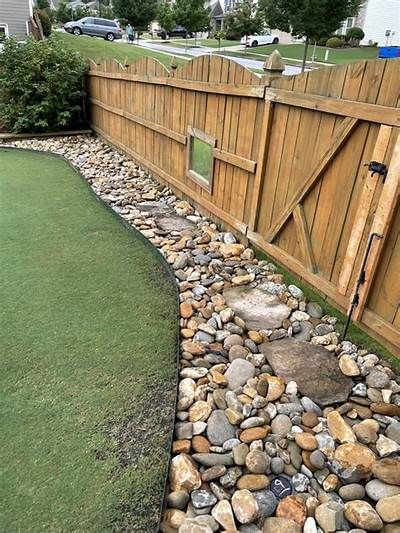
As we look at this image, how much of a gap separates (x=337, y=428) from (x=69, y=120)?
305 inches

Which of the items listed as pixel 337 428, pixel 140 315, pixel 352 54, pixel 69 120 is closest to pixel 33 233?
pixel 140 315

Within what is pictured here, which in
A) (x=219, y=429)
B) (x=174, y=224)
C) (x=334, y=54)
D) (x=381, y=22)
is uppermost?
(x=381, y=22)

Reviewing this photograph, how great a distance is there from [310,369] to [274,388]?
0.27 m

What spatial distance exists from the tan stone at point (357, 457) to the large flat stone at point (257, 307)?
945mm

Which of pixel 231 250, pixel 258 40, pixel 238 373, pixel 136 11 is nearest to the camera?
pixel 238 373

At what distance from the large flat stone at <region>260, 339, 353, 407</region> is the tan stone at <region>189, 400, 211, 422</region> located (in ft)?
1.55

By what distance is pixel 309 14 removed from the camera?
14914 mm

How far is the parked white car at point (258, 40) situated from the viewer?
27987 mm

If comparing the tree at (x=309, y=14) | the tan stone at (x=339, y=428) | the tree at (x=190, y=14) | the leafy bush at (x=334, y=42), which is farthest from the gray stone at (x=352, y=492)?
the leafy bush at (x=334, y=42)

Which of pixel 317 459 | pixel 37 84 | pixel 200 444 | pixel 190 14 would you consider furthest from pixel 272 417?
pixel 190 14

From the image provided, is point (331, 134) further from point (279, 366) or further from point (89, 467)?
point (89, 467)

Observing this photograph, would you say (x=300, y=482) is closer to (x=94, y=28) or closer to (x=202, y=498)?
(x=202, y=498)

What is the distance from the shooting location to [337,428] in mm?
1840

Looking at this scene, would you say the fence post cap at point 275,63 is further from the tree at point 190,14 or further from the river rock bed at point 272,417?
the tree at point 190,14
